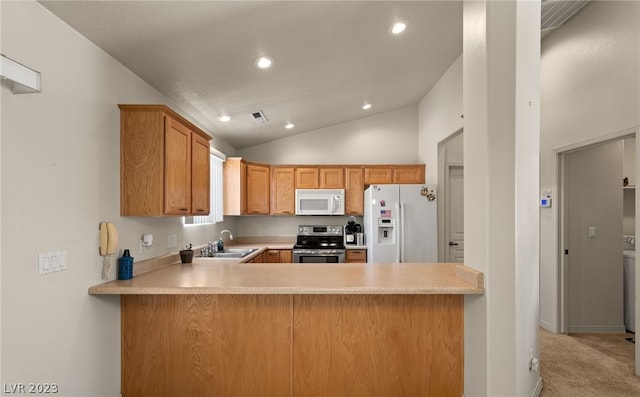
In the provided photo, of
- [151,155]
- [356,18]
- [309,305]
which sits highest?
[356,18]

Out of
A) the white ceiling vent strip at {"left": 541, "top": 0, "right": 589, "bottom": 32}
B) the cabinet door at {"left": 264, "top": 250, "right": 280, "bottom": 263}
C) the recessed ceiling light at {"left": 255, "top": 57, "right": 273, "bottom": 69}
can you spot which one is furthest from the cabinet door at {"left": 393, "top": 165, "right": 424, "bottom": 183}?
the recessed ceiling light at {"left": 255, "top": 57, "right": 273, "bottom": 69}

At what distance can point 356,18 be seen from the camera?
93.7 inches

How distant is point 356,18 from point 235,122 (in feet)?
7.05

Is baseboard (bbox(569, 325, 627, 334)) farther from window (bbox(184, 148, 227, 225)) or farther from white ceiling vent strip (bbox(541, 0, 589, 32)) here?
window (bbox(184, 148, 227, 225))

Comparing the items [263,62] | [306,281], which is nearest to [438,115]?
[263,62]

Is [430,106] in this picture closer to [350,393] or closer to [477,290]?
[477,290]

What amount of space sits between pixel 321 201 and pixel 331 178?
44 centimetres

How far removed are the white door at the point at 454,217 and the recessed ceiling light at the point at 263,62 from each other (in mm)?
3440

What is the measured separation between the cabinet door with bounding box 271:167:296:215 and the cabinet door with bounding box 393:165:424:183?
1.71 m

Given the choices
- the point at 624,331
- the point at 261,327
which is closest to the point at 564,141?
the point at 624,331

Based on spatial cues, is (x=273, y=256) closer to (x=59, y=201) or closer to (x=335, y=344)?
(x=335, y=344)

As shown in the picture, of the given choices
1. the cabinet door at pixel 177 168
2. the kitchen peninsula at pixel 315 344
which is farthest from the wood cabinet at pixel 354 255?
the cabinet door at pixel 177 168

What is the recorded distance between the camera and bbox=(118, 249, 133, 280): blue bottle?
2068 millimetres

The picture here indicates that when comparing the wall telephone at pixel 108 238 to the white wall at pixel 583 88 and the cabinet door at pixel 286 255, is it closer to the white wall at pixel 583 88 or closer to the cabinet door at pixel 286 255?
the cabinet door at pixel 286 255
